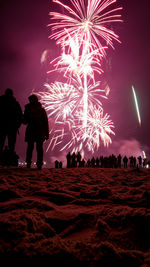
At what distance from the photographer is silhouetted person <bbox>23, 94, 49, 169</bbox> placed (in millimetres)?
5266

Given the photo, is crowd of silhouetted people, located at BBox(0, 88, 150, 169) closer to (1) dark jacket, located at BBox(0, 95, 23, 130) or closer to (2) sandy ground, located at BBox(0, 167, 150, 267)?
(1) dark jacket, located at BBox(0, 95, 23, 130)

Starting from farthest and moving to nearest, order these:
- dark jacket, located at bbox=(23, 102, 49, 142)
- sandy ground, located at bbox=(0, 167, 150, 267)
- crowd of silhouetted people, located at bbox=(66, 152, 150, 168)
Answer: crowd of silhouetted people, located at bbox=(66, 152, 150, 168)
dark jacket, located at bbox=(23, 102, 49, 142)
sandy ground, located at bbox=(0, 167, 150, 267)

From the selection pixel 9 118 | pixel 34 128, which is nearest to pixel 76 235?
pixel 34 128

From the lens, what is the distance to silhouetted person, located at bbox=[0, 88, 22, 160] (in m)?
5.04

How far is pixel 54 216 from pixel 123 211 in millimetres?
540

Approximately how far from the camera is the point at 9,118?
5.12 metres

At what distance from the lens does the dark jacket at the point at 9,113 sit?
506 cm

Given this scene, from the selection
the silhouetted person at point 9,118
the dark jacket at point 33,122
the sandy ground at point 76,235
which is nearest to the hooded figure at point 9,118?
the silhouetted person at point 9,118

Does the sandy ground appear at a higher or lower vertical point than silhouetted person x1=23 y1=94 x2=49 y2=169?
lower

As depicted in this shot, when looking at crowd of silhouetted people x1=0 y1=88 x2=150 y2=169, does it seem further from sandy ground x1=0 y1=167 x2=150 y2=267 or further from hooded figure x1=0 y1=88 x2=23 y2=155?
sandy ground x1=0 y1=167 x2=150 y2=267

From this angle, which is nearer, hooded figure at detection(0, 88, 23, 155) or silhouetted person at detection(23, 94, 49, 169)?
hooded figure at detection(0, 88, 23, 155)

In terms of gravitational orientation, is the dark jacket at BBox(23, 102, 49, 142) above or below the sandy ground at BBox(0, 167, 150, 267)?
above

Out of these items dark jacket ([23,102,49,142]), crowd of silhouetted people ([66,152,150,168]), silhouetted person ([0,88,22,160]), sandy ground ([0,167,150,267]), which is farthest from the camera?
crowd of silhouetted people ([66,152,150,168])

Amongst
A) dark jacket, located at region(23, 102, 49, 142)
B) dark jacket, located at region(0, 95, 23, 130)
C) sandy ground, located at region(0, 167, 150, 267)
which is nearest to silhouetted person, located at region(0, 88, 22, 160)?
dark jacket, located at region(0, 95, 23, 130)
